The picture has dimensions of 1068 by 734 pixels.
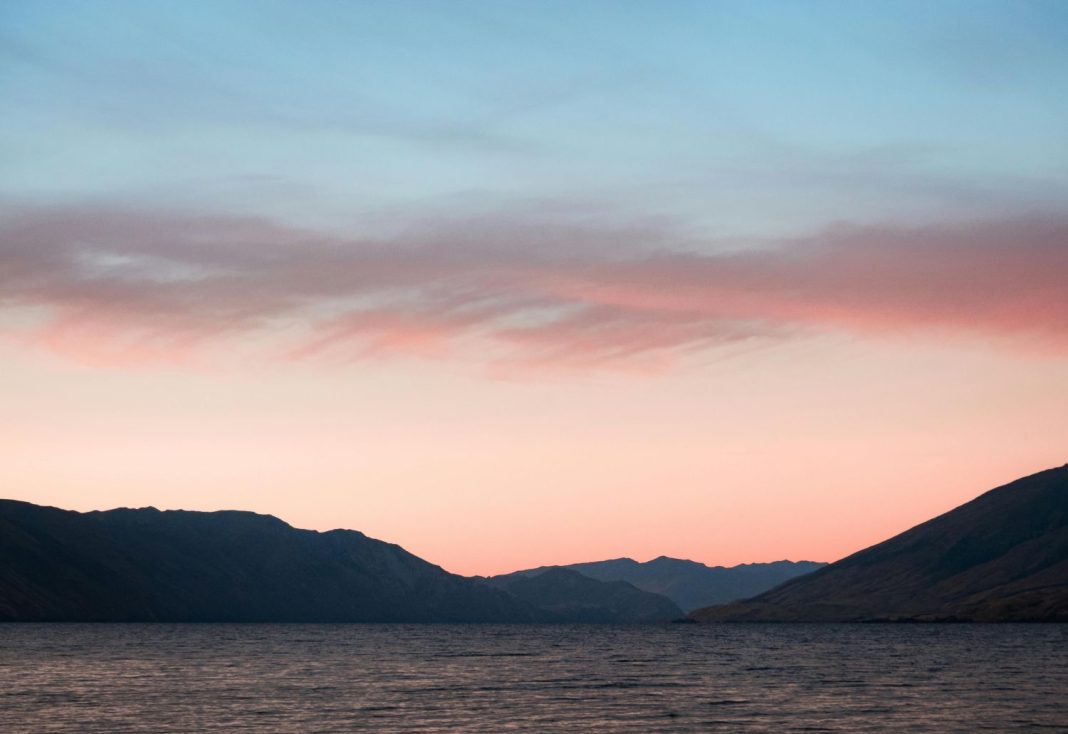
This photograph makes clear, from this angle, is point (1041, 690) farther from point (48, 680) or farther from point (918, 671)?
point (48, 680)

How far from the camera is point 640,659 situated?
7219 inches

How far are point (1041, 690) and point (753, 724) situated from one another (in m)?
40.6

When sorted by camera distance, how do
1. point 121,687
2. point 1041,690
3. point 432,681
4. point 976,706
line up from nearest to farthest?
point 976,706, point 1041,690, point 121,687, point 432,681

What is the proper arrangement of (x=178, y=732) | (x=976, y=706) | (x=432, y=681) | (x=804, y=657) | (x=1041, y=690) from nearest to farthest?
(x=178, y=732) < (x=976, y=706) < (x=1041, y=690) < (x=432, y=681) < (x=804, y=657)

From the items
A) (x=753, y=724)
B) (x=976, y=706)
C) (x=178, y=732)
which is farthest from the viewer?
(x=976, y=706)

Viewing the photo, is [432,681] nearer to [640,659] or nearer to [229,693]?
[229,693]

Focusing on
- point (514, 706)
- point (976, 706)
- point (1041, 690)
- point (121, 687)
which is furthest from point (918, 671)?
point (121, 687)

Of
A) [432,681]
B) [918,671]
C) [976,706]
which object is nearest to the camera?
[976,706]

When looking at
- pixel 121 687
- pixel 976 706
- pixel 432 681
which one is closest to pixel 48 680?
pixel 121 687

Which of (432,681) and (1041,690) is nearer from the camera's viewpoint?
(1041,690)

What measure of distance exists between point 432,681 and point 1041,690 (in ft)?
195

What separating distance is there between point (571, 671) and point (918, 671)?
1624 inches

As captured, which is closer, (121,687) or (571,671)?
(121,687)

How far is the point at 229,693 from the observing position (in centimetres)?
10769
